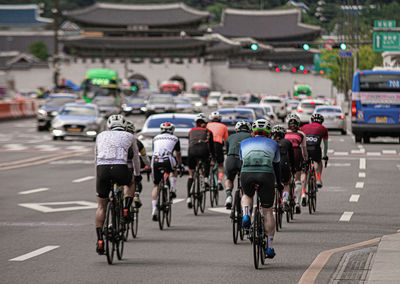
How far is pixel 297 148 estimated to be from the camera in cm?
1520

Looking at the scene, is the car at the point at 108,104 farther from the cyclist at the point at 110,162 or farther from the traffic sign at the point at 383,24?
the cyclist at the point at 110,162

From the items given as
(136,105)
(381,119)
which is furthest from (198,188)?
(136,105)

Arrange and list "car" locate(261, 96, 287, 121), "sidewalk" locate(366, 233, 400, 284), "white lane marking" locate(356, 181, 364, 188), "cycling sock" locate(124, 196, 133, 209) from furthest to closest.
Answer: "car" locate(261, 96, 287, 121), "white lane marking" locate(356, 181, 364, 188), "cycling sock" locate(124, 196, 133, 209), "sidewalk" locate(366, 233, 400, 284)

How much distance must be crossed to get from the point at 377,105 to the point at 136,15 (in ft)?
320

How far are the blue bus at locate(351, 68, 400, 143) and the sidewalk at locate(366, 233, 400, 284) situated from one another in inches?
968

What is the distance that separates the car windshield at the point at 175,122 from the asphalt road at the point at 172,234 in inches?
96.0

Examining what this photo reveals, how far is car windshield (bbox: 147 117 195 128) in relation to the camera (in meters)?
25.0

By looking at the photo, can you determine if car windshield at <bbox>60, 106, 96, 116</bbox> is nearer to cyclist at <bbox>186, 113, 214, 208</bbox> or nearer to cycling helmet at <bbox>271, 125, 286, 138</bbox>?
cyclist at <bbox>186, 113, 214, 208</bbox>

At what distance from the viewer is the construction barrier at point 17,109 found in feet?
189

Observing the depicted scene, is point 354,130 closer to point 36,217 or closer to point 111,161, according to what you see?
point 36,217

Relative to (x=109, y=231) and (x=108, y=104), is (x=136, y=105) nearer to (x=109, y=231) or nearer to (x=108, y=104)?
(x=108, y=104)

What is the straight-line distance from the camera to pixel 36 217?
1483cm

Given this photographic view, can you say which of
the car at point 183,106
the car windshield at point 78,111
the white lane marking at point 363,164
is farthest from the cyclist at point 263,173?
the car at point 183,106

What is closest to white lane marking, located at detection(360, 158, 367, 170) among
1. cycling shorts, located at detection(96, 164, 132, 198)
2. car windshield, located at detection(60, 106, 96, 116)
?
car windshield, located at detection(60, 106, 96, 116)
